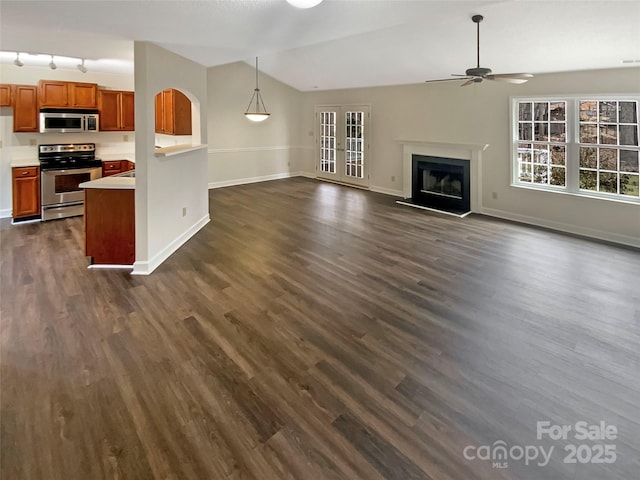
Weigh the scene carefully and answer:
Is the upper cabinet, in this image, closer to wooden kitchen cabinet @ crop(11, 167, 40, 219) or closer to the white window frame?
wooden kitchen cabinet @ crop(11, 167, 40, 219)

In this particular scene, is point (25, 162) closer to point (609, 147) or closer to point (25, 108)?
point (25, 108)

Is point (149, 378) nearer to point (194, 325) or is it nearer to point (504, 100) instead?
point (194, 325)

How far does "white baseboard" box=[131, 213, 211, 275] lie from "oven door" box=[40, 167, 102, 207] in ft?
7.03

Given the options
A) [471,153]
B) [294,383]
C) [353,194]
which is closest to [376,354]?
[294,383]

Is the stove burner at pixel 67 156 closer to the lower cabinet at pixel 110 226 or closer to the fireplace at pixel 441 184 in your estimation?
the lower cabinet at pixel 110 226

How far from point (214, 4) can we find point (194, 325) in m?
2.69

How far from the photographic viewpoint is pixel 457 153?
24.0 ft

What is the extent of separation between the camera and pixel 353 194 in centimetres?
891

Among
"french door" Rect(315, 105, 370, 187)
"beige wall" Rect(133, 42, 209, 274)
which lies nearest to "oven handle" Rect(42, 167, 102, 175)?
"beige wall" Rect(133, 42, 209, 274)

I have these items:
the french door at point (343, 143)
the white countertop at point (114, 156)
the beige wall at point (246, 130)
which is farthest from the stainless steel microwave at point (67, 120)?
the french door at point (343, 143)

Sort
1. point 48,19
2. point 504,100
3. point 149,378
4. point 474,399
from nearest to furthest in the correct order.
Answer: point 474,399 → point 149,378 → point 48,19 → point 504,100

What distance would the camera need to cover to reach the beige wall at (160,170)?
4.16 m

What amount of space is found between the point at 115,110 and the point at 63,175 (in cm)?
156

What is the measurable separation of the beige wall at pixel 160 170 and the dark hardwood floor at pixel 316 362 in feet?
1.06
